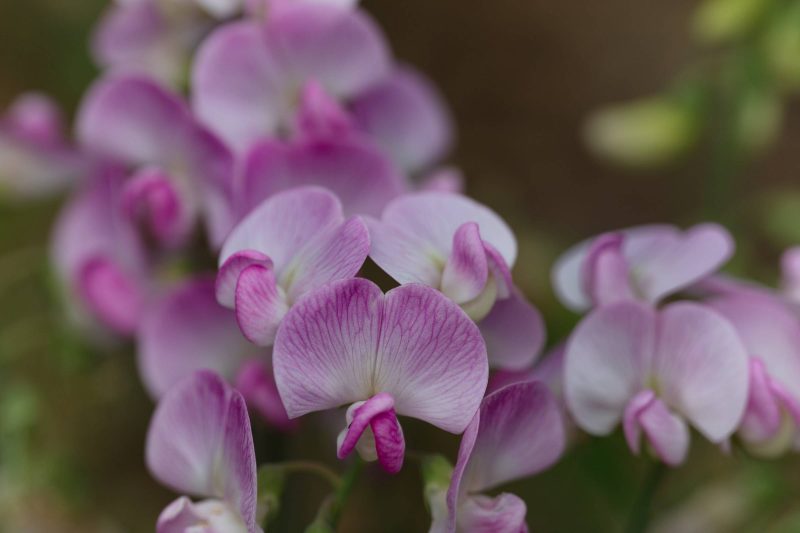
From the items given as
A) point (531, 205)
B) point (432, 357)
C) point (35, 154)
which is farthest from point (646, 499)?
point (531, 205)

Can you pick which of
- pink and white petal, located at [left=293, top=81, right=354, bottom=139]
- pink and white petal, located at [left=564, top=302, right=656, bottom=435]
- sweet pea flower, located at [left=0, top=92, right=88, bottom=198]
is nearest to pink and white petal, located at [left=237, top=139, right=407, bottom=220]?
pink and white petal, located at [left=293, top=81, right=354, bottom=139]

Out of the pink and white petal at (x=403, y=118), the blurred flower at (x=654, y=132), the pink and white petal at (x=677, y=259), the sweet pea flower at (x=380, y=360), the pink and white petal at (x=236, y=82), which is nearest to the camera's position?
the sweet pea flower at (x=380, y=360)

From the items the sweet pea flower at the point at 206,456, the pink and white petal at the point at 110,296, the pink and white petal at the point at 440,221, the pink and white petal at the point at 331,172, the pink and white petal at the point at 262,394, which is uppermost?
the pink and white petal at the point at 440,221

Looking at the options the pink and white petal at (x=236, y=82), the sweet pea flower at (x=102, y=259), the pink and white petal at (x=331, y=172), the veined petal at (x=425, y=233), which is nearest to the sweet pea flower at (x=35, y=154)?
the sweet pea flower at (x=102, y=259)

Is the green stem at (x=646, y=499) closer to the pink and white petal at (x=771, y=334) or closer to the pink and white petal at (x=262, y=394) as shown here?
the pink and white petal at (x=771, y=334)

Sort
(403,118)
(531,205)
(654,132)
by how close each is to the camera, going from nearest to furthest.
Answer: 1. (403,118)
2. (654,132)
3. (531,205)

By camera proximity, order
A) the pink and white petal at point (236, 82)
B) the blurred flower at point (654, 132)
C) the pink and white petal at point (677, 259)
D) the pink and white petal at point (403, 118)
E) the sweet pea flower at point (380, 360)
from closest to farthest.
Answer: the sweet pea flower at point (380, 360) → the pink and white petal at point (677, 259) → the pink and white petal at point (236, 82) → the pink and white petal at point (403, 118) → the blurred flower at point (654, 132)

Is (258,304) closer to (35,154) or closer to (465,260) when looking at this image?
(465,260)
